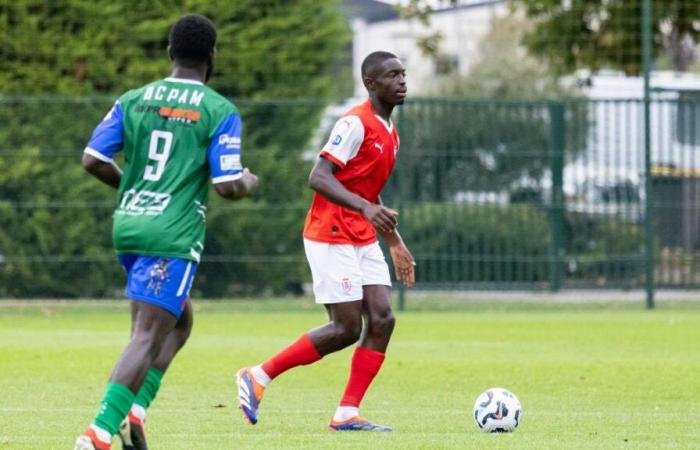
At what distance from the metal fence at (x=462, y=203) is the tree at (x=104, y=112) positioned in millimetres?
26

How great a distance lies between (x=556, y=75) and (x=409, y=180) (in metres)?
5.76

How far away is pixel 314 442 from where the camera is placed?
28.2 ft

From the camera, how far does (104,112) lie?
815 inches

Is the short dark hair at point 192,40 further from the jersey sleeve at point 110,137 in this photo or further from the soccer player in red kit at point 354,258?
the soccer player in red kit at point 354,258

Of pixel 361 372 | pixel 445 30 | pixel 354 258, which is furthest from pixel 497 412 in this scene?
pixel 445 30

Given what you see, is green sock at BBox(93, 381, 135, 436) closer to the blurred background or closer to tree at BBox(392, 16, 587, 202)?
the blurred background

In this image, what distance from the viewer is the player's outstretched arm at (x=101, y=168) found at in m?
7.50

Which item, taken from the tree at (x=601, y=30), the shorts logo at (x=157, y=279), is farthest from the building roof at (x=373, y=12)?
the shorts logo at (x=157, y=279)

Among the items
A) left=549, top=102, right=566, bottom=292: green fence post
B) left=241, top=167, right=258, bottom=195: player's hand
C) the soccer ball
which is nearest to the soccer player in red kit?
the soccer ball

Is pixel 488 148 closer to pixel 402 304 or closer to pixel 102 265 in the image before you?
pixel 402 304

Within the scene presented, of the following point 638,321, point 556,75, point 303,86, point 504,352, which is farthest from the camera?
point 556,75

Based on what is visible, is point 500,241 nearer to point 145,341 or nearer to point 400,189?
point 400,189

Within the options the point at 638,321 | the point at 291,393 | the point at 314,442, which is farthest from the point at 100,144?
the point at 638,321

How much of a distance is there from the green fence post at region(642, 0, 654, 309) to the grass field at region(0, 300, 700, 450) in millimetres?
545
